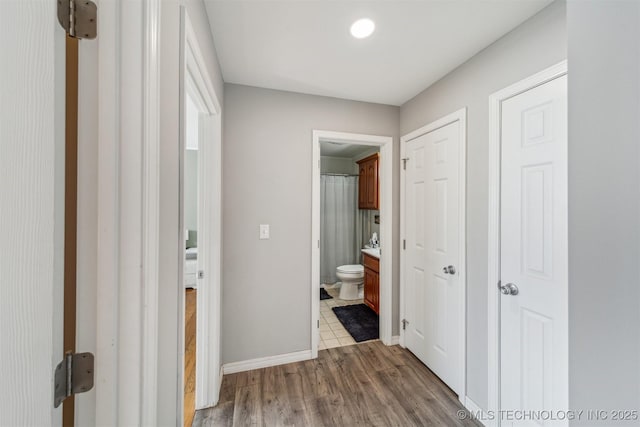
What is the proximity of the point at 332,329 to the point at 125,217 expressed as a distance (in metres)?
2.59

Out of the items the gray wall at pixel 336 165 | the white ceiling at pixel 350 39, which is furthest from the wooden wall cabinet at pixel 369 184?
the white ceiling at pixel 350 39

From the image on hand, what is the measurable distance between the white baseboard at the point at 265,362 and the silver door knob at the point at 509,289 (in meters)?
1.59

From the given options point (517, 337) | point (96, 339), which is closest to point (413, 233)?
point (517, 337)

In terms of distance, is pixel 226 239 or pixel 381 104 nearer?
pixel 226 239

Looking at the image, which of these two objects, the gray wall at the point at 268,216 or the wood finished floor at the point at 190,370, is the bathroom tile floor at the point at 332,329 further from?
the wood finished floor at the point at 190,370

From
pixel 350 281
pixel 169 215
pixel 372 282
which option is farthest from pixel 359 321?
pixel 169 215

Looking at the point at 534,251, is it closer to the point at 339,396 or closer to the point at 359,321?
the point at 339,396

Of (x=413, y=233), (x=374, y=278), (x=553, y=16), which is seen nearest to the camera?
(x=553, y=16)

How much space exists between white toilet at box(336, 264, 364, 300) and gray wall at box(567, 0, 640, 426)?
311 cm

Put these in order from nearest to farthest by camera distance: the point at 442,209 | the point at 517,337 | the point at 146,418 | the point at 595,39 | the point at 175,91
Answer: the point at 595,39 → the point at 146,418 → the point at 175,91 → the point at 517,337 → the point at 442,209

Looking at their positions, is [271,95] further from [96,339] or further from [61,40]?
[96,339]

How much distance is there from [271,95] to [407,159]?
1359 mm

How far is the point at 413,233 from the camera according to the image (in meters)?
2.28

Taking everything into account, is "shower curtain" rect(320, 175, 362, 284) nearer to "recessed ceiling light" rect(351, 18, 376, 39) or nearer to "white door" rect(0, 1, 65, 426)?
"recessed ceiling light" rect(351, 18, 376, 39)
